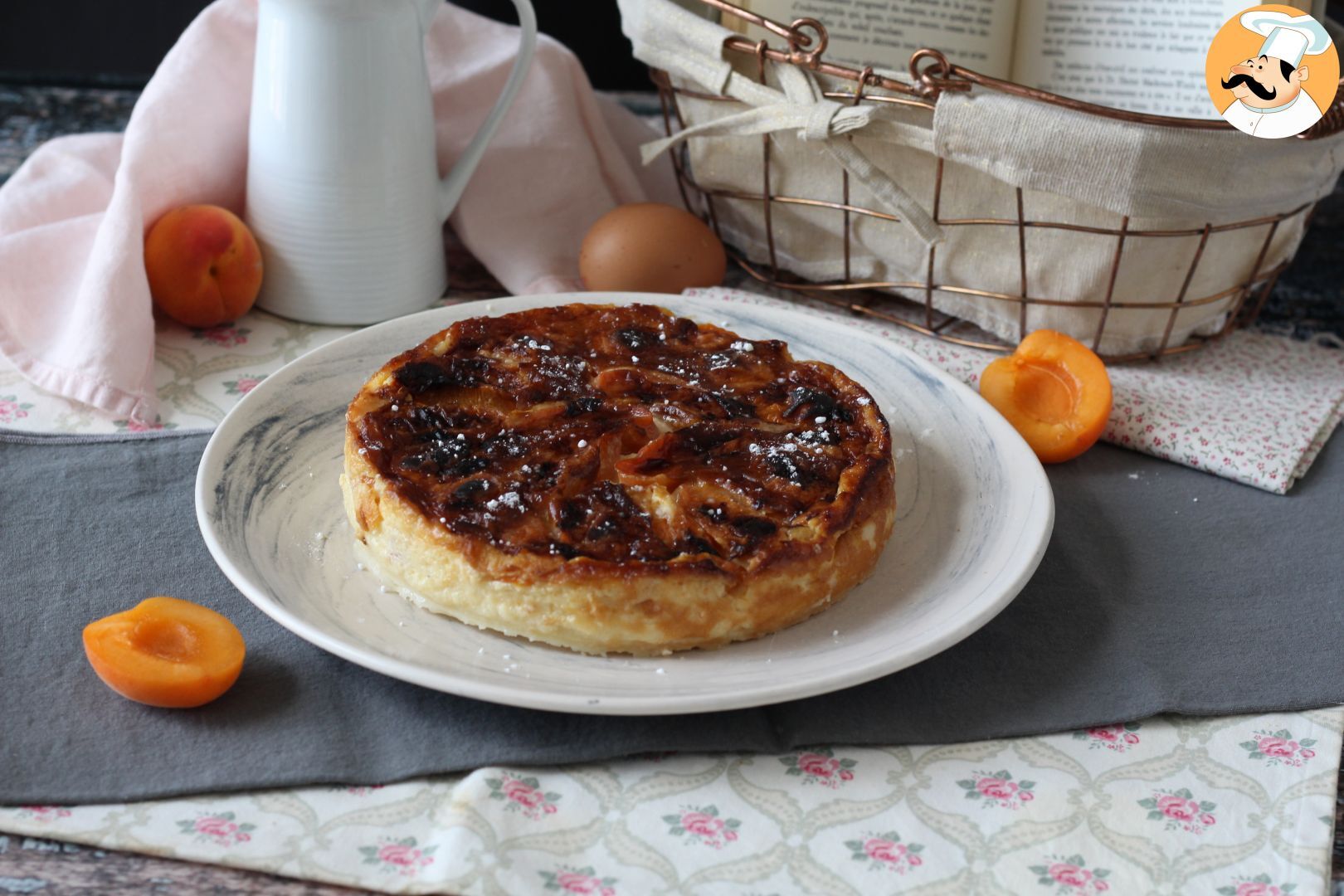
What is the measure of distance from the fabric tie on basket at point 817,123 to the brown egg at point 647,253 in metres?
0.19

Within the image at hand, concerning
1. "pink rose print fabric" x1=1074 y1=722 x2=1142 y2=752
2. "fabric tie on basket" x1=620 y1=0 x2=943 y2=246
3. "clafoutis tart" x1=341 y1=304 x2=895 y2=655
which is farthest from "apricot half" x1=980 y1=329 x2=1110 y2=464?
"pink rose print fabric" x1=1074 y1=722 x2=1142 y2=752

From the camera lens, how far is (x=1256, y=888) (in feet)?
4.33

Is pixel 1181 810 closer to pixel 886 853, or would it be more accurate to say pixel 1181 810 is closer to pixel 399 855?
pixel 886 853

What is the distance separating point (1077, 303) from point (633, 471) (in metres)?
1.00

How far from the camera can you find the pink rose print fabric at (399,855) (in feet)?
4.25

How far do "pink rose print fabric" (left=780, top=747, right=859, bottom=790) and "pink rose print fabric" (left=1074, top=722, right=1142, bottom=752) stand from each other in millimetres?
289

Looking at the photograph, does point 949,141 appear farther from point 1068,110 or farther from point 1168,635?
point 1168,635

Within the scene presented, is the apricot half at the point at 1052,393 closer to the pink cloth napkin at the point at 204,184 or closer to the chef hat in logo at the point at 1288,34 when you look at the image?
the chef hat in logo at the point at 1288,34

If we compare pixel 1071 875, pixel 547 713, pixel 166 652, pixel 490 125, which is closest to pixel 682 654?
pixel 547 713

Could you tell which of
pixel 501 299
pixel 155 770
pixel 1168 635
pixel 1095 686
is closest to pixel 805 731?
pixel 1095 686

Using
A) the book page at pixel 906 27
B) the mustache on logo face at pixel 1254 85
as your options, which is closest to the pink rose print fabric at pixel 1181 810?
the mustache on logo face at pixel 1254 85

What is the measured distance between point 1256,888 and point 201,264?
193cm

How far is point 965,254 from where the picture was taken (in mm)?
2318

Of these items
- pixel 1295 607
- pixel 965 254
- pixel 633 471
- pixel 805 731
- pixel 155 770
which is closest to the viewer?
pixel 155 770
